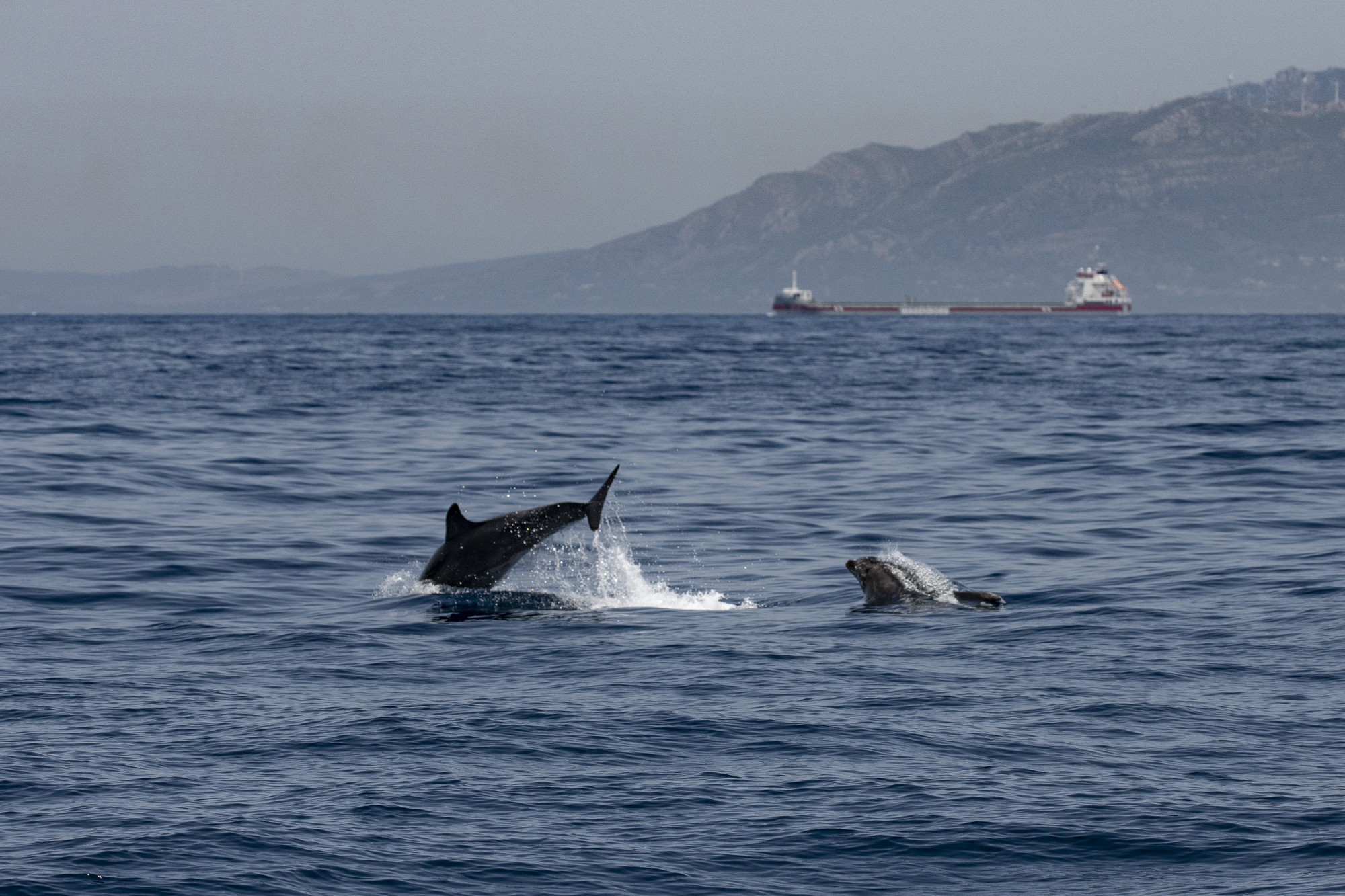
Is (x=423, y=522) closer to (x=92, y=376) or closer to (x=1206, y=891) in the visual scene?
(x=1206, y=891)

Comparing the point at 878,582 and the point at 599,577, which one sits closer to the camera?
the point at 878,582

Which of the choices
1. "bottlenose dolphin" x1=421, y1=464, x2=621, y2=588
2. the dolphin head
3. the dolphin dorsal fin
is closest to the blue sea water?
the dolphin head

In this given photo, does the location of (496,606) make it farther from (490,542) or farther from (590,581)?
(590,581)

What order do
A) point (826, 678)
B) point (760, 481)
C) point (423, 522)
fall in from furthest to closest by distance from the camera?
point (760, 481) → point (423, 522) → point (826, 678)

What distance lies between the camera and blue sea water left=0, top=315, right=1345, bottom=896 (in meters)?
8.62

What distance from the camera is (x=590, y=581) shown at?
18.3 metres

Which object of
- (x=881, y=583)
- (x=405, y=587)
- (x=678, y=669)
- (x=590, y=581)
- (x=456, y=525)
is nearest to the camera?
(x=678, y=669)

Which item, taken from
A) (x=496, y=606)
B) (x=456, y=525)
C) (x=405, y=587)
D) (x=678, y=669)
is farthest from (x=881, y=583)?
(x=405, y=587)

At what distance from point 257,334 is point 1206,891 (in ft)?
388

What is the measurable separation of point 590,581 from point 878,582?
4.01 m

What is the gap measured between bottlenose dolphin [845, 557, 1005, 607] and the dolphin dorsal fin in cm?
454

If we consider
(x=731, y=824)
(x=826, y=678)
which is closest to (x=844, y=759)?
(x=731, y=824)

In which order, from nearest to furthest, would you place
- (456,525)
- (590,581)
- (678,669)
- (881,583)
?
(678,669), (881,583), (456,525), (590,581)

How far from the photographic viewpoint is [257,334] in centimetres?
11938
